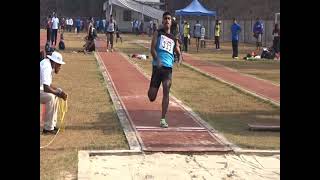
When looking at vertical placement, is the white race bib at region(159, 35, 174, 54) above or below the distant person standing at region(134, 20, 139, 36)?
below

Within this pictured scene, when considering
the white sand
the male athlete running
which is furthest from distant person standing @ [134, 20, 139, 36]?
the white sand

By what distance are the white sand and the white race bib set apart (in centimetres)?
245

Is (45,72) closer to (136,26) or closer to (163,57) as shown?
(163,57)

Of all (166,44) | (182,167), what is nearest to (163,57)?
(166,44)

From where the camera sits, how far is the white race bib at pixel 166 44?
30.8 feet

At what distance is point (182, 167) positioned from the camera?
22.4 feet

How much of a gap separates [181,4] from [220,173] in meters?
67.0

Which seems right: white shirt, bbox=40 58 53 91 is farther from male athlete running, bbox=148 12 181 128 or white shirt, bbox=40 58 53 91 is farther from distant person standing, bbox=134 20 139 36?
distant person standing, bbox=134 20 139 36

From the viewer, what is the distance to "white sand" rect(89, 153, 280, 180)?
6.48m

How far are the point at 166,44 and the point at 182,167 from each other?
10.1 feet

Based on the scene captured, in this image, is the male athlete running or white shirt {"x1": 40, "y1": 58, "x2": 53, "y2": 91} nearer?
white shirt {"x1": 40, "y1": 58, "x2": 53, "y2": 91}

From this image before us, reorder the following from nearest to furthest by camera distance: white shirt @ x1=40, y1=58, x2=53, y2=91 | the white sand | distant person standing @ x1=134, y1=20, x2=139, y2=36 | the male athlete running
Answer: the white sand, white shirt @ x1=40, y1=58, x2=53, y2=91, the male athlete running, distant person standing @ x1=134, y1=20, x2=139, y2=36
